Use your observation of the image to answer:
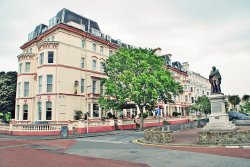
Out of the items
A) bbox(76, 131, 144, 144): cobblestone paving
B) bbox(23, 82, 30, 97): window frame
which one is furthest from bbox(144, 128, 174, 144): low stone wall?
bbox(23, 82, 30, 97): window frame

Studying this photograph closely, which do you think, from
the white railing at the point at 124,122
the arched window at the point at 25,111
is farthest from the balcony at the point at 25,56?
the white railing at the point at 124,122

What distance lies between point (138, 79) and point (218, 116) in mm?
12286

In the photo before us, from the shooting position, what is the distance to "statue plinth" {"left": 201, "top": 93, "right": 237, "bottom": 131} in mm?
17719

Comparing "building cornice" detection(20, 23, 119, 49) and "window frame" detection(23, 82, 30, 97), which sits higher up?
"building cornice" detection(20, 23, 119, 49)

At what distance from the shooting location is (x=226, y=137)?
1315cm

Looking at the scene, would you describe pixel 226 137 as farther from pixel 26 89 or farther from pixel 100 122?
pixel 26 89

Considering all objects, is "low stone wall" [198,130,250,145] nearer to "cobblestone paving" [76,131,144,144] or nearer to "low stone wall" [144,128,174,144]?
"low stone wall" [144,128,174,144]

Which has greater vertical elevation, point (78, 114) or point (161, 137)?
point (78, 114)

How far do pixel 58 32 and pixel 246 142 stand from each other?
30.6m

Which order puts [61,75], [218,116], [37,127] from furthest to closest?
[61,75] → [37,127] → [218,116]

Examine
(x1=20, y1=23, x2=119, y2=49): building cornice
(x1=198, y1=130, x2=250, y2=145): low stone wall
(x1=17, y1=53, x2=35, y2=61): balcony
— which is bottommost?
(x1=198, y1=130, x2=250, y2=145): low stone wall

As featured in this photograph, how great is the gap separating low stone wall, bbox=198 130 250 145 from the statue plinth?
4558 millimetres

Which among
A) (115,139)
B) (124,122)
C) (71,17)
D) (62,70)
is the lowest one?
(115,139)

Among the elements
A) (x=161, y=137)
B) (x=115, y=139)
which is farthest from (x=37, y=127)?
(x=161, y=137)
